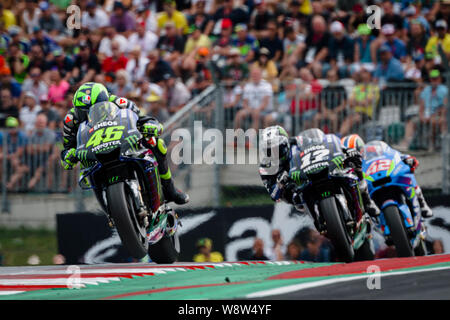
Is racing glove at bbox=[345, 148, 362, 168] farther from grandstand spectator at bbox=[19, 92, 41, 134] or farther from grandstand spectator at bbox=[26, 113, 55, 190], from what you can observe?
grandstand spectator at bbox=[19, 92, 41, 134]

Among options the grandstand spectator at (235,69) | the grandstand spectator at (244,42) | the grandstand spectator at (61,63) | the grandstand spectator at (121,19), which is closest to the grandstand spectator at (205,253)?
the grandstand spectator at (235,69)

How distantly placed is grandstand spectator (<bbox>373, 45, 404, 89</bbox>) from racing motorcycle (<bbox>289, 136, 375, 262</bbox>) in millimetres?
3961

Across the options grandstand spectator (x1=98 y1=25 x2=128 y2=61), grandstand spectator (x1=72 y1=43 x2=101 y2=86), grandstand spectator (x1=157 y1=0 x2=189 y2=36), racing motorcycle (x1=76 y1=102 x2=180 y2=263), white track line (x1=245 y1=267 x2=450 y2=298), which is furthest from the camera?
grandstand spectator (x1=157 y1=0 x2=189 y2=36)

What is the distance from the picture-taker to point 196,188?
11.8m

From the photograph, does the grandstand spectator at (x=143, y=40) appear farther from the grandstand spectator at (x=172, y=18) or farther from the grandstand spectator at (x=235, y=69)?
the grandstand spectator at (x=235, y=69)

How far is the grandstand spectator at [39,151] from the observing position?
12.1 meters

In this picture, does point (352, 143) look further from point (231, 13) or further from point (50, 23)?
point (50, 23)

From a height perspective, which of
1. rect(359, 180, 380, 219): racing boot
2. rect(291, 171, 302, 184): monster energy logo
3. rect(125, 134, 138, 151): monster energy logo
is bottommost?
rect(359, 180, 380, 219): racing boot

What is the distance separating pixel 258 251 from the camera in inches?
440

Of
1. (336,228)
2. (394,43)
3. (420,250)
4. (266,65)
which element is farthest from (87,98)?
(394,43)

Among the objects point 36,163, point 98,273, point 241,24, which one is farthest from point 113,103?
point 241,24

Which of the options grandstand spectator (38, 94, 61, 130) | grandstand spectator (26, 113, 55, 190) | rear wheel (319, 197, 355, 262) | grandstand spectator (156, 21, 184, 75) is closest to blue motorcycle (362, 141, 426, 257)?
rear wheel (319, 197, 355, 262)

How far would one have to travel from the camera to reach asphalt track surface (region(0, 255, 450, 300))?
20.3ft

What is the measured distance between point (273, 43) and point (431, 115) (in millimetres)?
3136
